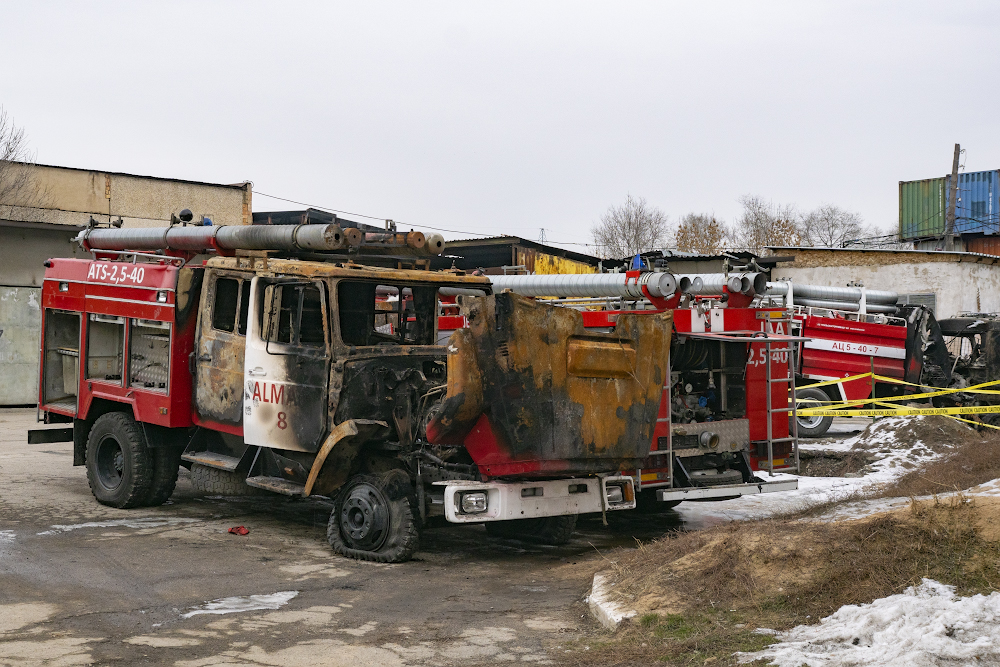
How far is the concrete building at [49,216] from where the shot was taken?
73.4ft

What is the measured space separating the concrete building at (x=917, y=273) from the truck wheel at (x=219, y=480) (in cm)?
2294

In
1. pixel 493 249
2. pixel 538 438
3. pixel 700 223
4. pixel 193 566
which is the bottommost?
pixel 193 566

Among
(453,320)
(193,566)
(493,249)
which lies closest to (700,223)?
(493,249)

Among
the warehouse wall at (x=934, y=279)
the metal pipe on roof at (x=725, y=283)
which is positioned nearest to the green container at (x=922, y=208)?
the warehouse wall at (x=934, y=279)

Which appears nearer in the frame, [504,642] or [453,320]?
[504,642]

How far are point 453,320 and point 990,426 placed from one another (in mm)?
10400

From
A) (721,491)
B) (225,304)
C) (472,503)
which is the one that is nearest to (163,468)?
(225,304)

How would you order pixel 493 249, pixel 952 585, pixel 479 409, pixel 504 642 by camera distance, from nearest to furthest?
pixel 952 585
pixel 504 642
pixel 479 409
pixel 493 249

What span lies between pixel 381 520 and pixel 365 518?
18 centimetres

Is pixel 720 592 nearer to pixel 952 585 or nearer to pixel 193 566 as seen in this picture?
pixel 952 585

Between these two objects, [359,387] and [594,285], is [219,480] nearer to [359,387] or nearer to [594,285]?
[359,387]

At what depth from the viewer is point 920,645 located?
4652 mm

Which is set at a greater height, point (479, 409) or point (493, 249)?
point (493, 249)

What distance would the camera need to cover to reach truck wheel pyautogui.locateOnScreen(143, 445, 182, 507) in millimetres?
10141
